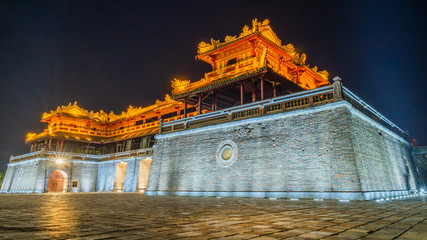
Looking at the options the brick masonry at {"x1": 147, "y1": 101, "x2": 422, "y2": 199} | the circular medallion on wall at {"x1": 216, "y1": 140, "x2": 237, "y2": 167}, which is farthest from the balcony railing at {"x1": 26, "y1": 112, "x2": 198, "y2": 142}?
the circular medallion on wall at {"x1": 216, "y1": 140, "x2": 237, "y2": 167}

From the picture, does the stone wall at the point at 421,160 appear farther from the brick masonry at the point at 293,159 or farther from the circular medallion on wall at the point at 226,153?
the circular medallion on wall at the point at 226,153

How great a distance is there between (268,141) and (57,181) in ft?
91.9

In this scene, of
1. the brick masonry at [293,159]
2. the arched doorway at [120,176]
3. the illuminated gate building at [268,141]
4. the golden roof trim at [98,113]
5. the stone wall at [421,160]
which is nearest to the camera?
the brick masonry at [293,159]

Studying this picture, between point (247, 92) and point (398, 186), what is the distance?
11.2 m

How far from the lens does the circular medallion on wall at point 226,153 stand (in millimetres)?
13867

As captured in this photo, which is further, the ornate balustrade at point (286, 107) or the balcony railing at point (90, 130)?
the balcony railing at point (90, 130)

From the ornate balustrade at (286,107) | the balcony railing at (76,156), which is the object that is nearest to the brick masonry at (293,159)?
the ornate balustrade at (286,107)

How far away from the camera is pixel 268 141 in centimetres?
1273

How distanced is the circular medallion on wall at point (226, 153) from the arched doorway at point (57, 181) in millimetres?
22666

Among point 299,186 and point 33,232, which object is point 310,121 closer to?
point 299,186

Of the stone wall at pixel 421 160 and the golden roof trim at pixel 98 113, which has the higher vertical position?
the golden roof trim at pixel 98 113

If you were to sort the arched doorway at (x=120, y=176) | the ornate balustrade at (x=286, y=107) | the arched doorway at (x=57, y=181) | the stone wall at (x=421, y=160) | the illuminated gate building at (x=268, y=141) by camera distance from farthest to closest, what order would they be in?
the arched doorway at (x=57, y=181), the arched doorway at (x=120, y=176), the stone wall at (x=421, y=160), the ornate balustrade at (x=286, y=107), the illuminated gate building at (x=268, y=141)

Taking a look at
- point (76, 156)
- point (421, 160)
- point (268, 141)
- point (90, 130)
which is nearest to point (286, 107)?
point (268, 141)

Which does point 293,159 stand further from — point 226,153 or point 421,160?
point 421,160
